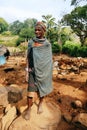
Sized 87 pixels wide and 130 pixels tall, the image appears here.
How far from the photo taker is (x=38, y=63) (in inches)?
162

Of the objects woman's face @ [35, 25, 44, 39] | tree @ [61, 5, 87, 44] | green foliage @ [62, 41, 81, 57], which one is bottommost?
green foliage @ [62, 41, 81, 57]

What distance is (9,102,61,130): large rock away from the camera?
4197mm

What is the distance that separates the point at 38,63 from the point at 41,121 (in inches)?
42.2

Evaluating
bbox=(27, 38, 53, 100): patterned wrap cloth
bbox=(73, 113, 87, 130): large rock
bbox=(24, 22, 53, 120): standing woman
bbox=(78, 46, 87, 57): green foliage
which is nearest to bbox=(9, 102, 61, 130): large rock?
bbox=(24, 22, 53, 120): standing woman

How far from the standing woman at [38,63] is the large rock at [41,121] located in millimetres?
121

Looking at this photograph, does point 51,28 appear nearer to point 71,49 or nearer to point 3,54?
point 71,49

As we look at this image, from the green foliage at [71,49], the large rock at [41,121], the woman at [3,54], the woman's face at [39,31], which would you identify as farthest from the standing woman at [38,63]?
the green foliage at [71,49]

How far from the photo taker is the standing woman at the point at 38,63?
4.09 meters

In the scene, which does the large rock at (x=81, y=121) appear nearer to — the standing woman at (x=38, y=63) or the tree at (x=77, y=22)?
the standing woman at (x=38, y=63)

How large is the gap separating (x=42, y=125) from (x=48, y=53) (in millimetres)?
1263

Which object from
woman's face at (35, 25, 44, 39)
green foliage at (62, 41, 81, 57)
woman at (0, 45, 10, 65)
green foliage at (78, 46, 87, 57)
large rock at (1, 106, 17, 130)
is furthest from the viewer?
green foliage at (62, 41, 81, 57)

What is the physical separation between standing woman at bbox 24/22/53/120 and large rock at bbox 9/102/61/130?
121 millimetres

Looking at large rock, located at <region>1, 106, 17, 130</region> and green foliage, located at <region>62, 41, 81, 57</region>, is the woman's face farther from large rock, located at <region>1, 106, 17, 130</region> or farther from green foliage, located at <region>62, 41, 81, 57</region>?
green foliage, located at <region>62, 41, 81, 57</region>

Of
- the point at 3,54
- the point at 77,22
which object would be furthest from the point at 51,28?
the point at 3,54
